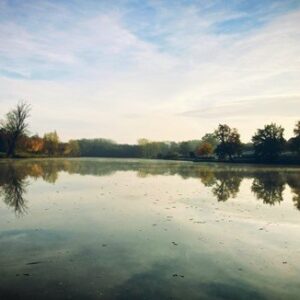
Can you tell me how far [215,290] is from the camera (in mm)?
7953

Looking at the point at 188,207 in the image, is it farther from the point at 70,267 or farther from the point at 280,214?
the point at 70,267

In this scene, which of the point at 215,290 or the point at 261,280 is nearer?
the point at 215,290

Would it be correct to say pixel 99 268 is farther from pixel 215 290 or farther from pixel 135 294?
pixel 215 290

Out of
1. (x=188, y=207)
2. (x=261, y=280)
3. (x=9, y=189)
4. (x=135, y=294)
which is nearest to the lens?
(x=135, y=294)

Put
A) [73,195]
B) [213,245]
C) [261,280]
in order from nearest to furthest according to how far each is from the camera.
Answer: [261,280] → [213,245] → [73,195]

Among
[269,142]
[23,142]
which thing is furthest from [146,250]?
[23,142]

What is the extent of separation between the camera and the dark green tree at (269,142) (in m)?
98.7

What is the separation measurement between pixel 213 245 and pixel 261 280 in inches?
128

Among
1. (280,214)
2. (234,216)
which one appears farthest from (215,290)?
(280,214)

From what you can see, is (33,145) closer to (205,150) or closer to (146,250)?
(205,150)

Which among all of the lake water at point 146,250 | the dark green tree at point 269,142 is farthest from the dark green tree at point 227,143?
the lake water at point 146,250

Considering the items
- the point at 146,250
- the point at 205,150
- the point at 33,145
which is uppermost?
the point at 33,145

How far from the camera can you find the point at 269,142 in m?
99.1

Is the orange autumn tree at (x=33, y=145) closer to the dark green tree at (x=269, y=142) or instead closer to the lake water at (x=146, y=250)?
the dark green tree at (x=269, y=142)
